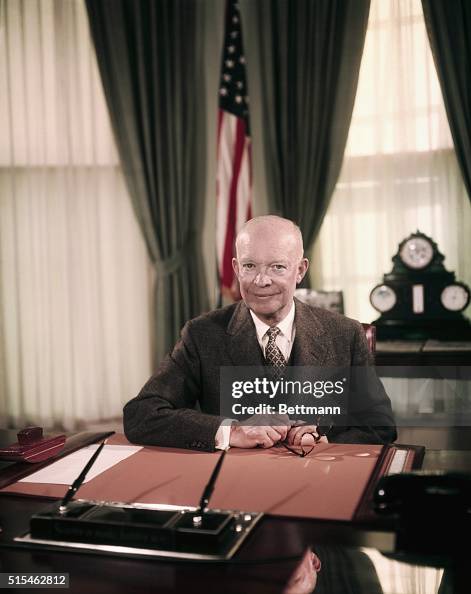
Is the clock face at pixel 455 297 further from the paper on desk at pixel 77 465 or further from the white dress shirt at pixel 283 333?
the paper on desk at pixel 77 465

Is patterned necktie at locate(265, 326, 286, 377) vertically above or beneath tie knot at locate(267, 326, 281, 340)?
beneath

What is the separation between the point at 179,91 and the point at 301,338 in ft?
10.2

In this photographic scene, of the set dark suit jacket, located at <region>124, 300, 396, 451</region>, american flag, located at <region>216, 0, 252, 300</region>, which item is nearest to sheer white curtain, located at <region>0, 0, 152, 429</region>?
american flag, located at <region>216, 0, 252, 300</region>

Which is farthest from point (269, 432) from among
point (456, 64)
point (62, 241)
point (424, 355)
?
point (62, 241)

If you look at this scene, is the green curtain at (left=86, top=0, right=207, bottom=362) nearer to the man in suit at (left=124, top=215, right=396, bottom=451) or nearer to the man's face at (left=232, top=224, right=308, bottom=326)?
the man in suit at (left=124, top=215, right=396, bottom=451)

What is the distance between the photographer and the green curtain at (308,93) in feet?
14.3

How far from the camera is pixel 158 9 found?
462 centimetres

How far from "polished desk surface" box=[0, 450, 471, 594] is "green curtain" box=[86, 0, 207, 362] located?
3539mm

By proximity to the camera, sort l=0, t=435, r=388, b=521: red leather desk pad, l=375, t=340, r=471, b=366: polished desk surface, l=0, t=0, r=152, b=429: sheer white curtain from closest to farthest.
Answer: l=0, t=435, r=388, b=521: red leather desk pad
l=375, t=340, r=471, b=366: polished desk surface
l=0, t=0, r=152, b=429: sheer white curtain

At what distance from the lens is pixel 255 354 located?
2037 mm

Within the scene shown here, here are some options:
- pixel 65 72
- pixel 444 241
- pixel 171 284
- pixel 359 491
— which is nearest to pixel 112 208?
pixel 171 284

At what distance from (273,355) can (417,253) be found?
7.50 feet

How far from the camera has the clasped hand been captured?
1.69 metres

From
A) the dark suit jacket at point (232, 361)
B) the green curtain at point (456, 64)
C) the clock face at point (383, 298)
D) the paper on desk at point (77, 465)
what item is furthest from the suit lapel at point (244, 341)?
the green curtain at point (456, 64)
